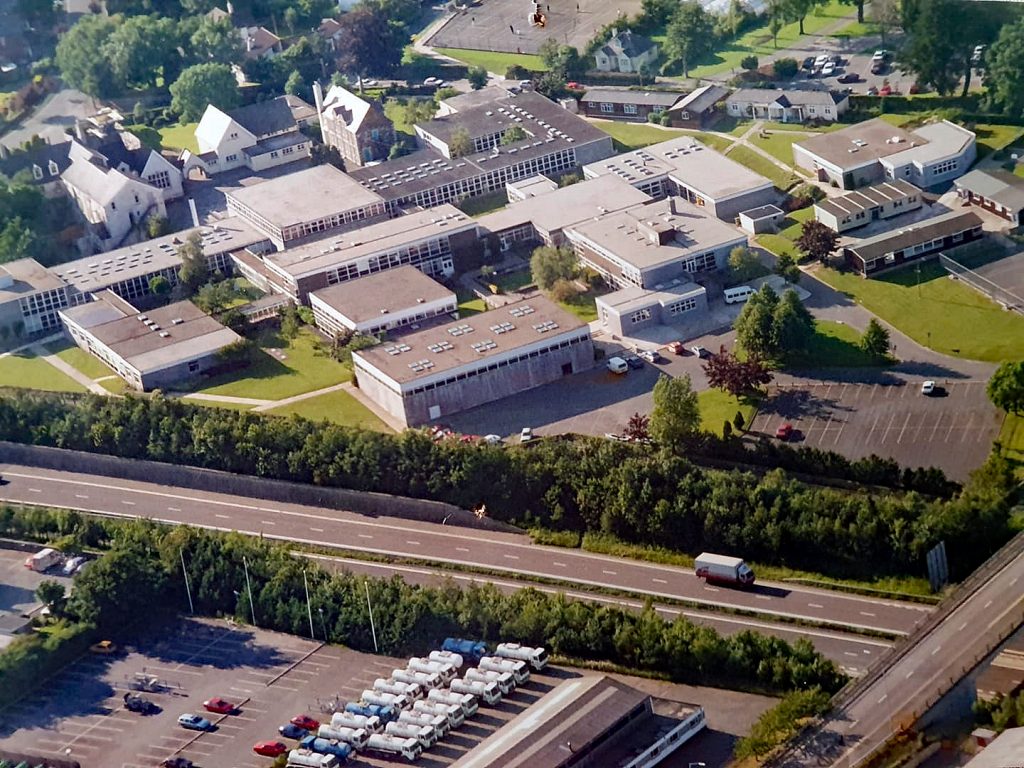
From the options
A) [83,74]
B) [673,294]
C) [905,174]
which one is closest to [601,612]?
[673,294]

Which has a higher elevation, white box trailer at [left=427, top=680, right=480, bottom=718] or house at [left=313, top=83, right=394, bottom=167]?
house at [left=313, top=83, right=394, bottom=167]

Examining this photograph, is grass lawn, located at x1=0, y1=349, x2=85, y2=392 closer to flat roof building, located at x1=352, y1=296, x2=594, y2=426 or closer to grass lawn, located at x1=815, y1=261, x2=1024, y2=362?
flat roof building, located at x1=352, y1=296, x2=594, y2=426

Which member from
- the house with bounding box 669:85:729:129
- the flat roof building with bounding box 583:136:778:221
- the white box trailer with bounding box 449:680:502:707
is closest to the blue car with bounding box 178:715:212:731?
the white box trailer with bounding box 449:680:502:707

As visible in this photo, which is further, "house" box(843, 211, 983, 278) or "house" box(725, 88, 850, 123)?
"house" box(725, 88, 850, 123)

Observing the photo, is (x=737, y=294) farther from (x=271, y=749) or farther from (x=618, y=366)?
(x=271, y=749)

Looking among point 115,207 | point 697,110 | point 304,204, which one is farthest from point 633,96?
point 115,207

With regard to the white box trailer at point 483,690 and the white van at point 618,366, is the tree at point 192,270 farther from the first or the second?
the white box trailer at point 483,690

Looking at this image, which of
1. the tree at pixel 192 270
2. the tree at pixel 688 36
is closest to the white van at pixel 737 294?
the tree at pixel 192 270
